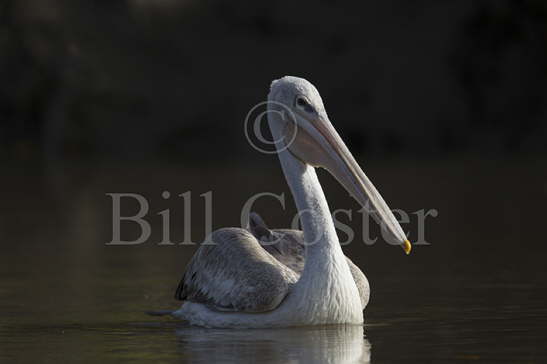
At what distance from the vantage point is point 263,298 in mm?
7250

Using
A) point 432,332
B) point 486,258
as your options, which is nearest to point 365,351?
point 432,332

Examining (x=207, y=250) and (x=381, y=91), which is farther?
(x=381, y=91)

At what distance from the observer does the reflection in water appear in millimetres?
6402

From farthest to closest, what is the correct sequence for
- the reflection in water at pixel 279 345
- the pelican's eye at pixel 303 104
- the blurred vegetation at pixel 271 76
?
the blurred vegetation at pixel 271 76 → the pelican's eye at pixel 303 104 → the reflection in water at pixel 279 345

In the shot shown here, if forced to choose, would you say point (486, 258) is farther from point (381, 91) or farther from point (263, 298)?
point (381, 91)

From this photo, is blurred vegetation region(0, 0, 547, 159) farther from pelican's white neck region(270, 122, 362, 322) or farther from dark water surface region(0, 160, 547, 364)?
→ pelican's white neck region(270, 122, 362, 322)

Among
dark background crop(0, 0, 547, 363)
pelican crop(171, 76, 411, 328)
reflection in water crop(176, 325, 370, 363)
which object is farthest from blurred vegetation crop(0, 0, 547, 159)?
reflection in water crop(176, 325, 370, 363)

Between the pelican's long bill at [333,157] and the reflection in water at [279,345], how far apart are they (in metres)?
0.64

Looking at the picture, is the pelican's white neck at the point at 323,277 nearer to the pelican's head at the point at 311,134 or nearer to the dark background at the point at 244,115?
the pelican's head at the point at 311,134

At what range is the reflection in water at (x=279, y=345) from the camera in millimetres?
6402

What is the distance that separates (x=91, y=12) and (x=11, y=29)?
3565 mm

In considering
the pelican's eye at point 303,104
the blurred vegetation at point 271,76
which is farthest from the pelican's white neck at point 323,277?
the blurred vegetation at point 271,76

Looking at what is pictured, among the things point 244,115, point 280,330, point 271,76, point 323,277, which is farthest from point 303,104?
point 271,76

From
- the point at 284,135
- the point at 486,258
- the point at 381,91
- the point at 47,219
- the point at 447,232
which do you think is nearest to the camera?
the point at 284,135
